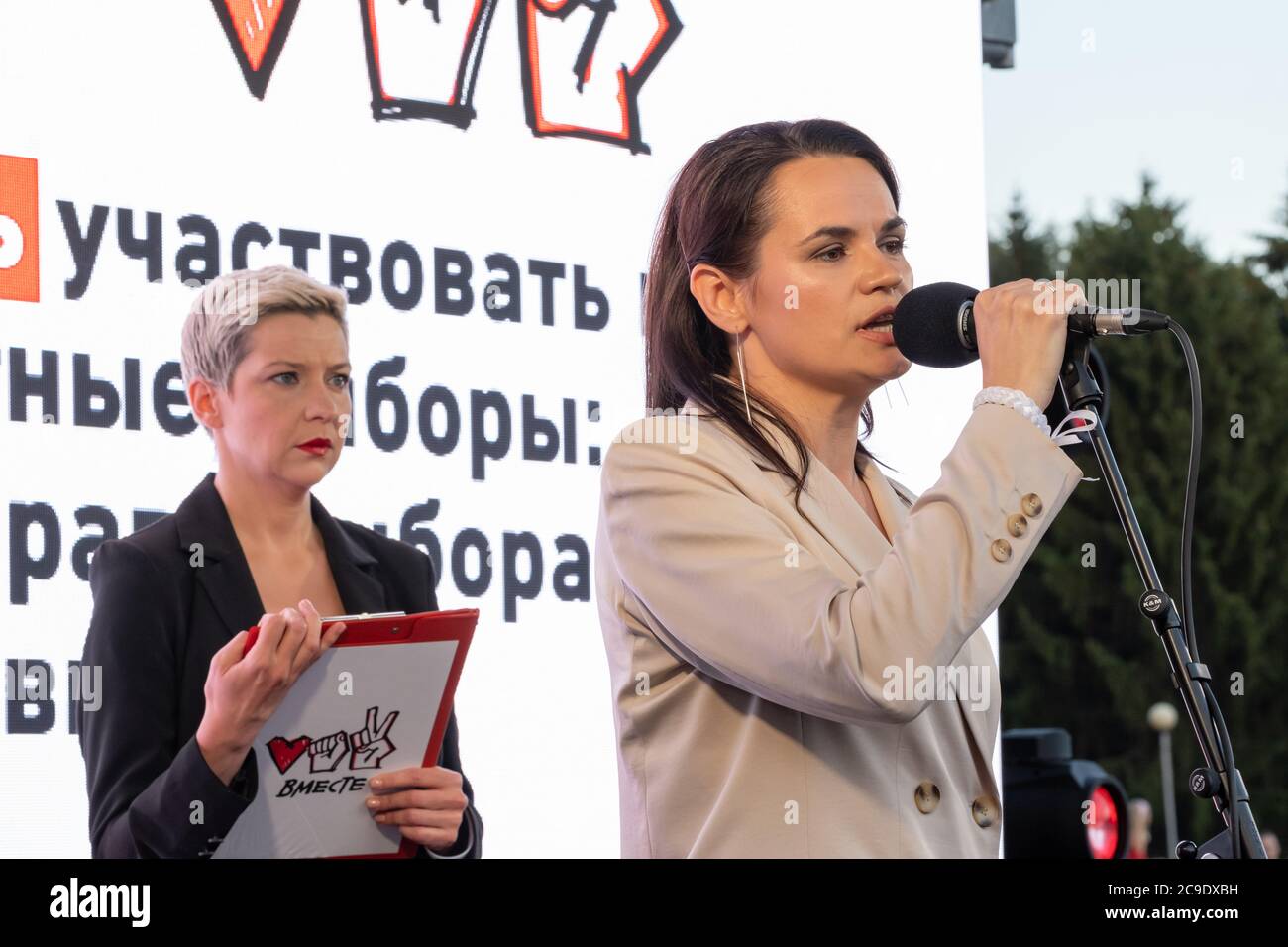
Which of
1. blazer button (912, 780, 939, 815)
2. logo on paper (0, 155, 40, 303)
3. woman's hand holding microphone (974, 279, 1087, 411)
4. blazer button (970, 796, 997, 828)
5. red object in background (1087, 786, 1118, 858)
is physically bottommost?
red object in background (1087, 786, 1118, 858)

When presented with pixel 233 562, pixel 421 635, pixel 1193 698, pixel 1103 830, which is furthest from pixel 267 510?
pixel 1103 830

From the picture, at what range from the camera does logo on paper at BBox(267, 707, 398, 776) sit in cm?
199

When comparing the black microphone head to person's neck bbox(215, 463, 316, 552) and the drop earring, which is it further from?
person's neck bbox(215, 463, 316, 552)

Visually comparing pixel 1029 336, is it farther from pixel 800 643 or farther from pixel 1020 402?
pixel 800 643

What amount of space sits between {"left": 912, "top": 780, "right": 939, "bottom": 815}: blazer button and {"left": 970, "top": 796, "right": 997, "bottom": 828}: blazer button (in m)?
0.08

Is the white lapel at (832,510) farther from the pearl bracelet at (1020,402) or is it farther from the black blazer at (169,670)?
the black blazer at (169,670)

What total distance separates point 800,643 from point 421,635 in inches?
24.8

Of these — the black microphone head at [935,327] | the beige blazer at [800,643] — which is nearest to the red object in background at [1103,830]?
the beige blazer at [800,643]

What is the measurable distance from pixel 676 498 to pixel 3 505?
1.19m

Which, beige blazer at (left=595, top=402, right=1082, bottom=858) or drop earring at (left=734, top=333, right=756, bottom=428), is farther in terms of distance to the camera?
drop earring at (left=734, top=333, right=756, bottom=428)

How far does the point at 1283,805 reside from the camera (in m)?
21.7

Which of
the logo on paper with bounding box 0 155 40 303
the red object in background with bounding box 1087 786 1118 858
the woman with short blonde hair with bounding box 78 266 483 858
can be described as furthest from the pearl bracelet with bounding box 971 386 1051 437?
the red object in background with bounding box 1087 786 1118 858
